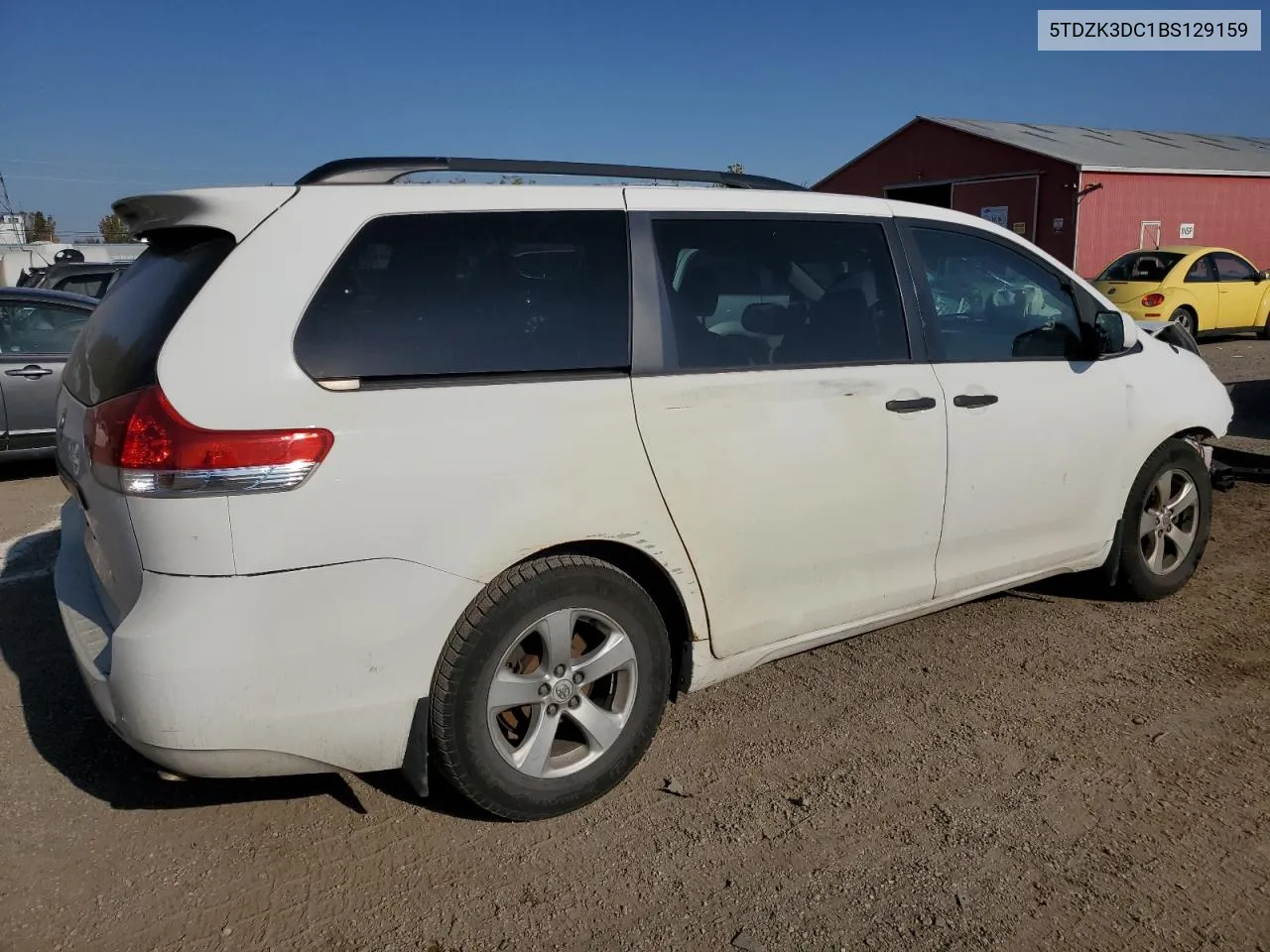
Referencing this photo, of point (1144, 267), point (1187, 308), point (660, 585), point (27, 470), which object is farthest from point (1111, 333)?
point (1144, 267)

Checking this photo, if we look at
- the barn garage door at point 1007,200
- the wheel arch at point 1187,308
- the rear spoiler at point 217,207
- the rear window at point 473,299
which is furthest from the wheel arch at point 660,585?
the barn garage door at point 1007,200

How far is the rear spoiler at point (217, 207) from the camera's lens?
2.63 metres

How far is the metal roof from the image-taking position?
2735 centimetres

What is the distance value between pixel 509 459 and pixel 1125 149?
110ft

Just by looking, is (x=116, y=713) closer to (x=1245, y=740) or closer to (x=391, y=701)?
(x=391, y=701)

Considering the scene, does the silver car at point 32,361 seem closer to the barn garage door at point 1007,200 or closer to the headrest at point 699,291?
the headrest at point 699,291

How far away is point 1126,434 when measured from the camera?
4.28 meters

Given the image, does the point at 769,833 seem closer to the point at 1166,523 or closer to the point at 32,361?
the point at 1166,523

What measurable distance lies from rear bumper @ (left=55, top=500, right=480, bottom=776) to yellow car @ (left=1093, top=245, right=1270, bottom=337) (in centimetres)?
1517

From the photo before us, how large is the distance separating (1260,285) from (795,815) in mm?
17256

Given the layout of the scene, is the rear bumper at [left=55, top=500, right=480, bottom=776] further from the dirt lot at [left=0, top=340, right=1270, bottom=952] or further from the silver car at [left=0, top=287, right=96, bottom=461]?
the silver car at [left=0, top=287, right=96, bottom=461]

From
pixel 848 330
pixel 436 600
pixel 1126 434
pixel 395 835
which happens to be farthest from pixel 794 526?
pixel 1126 434

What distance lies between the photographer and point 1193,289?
15547mm

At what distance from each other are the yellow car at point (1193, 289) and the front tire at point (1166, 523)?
11687 millimetres
